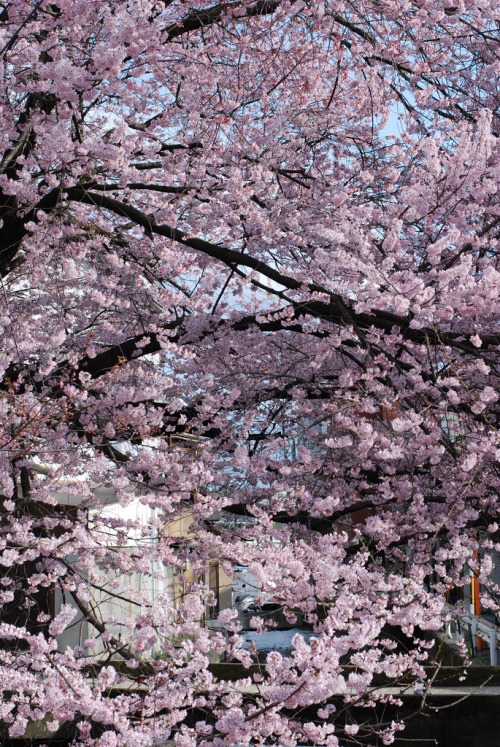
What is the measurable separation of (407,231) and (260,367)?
2.42 meters

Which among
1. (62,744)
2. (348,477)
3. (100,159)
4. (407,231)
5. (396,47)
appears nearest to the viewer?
(100,159)

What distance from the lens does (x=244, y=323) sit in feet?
23.9

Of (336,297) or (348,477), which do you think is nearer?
(336,297)

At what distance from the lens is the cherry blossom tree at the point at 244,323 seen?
4.95m

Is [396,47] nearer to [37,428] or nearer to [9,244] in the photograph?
[9,244]

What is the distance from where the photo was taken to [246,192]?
613 cm

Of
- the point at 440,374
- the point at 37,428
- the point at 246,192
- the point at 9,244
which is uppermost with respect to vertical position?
the point at 246,192

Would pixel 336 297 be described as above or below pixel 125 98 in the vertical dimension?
below

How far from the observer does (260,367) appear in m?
9.01

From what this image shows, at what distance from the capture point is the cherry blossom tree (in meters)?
4.95

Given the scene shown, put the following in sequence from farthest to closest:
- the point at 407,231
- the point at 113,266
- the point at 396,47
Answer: the point at 407,231 → the point at 113,266 → the point at 396,47

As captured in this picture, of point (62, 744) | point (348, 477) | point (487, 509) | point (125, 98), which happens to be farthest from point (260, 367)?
point (62, 744)

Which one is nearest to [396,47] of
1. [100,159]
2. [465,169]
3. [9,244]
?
[465,169]

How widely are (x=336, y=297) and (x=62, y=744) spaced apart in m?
8.86
